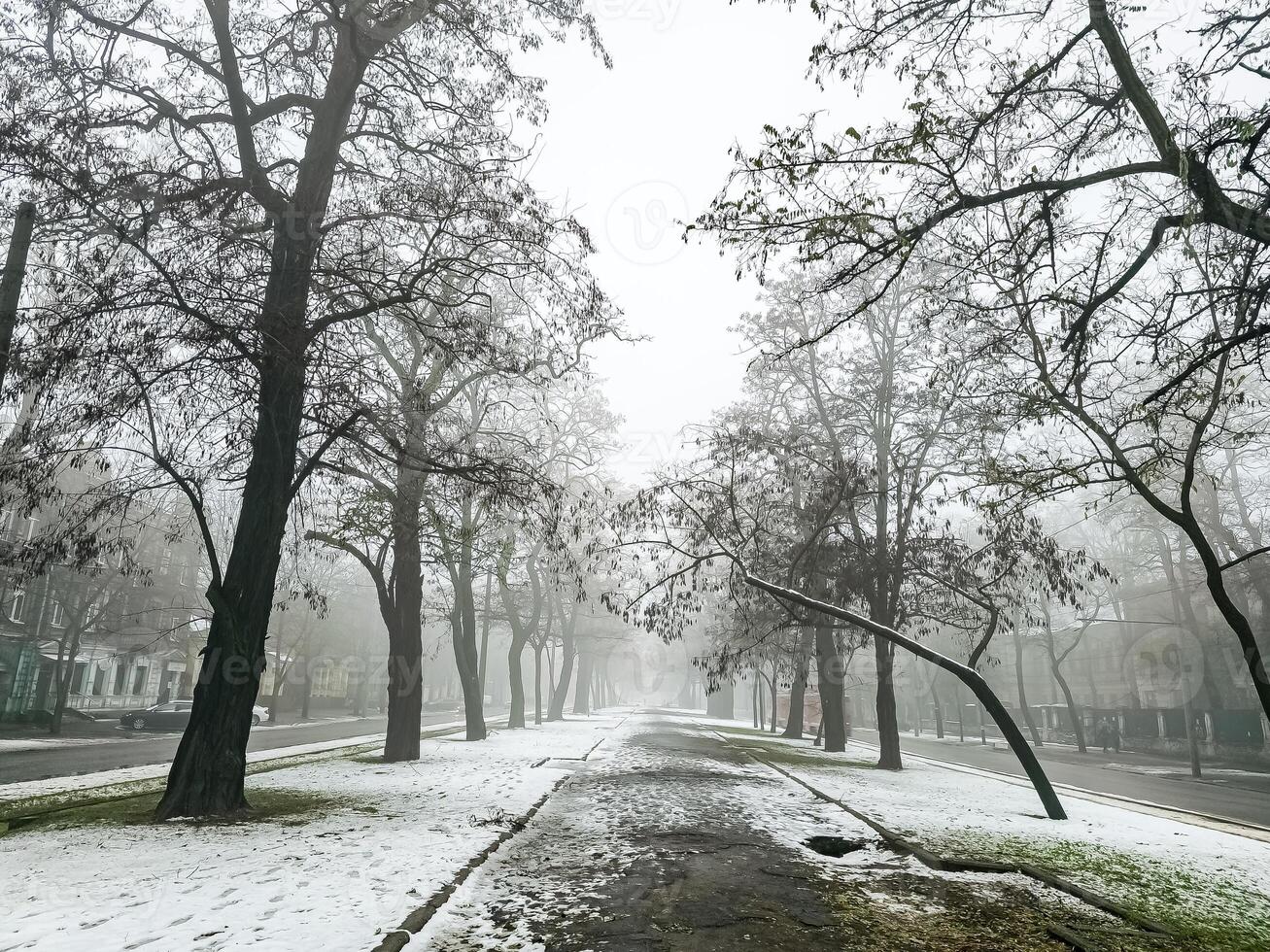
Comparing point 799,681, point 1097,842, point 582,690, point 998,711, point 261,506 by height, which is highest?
point 261,506

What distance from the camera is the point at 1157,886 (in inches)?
265

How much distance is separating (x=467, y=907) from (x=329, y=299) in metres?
7.29

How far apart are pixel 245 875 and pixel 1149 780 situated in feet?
84.3

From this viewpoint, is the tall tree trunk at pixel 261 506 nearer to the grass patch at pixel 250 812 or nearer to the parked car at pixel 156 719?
the grass patch at pixel 250 812

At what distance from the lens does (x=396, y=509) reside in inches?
534

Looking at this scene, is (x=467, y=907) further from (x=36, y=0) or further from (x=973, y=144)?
Answer: (x=36, y=0)

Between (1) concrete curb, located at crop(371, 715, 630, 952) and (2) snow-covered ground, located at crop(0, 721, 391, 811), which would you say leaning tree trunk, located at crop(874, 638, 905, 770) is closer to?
(1) concrete curb, located at crop(371, 715, 630, 952)

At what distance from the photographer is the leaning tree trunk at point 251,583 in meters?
8.57

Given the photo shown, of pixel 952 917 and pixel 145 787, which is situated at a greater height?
pixel 952 917

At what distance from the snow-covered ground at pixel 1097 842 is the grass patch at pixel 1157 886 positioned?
12 millimetres

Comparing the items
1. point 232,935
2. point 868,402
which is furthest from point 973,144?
point 868,402

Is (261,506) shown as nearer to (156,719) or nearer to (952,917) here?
(952,917)

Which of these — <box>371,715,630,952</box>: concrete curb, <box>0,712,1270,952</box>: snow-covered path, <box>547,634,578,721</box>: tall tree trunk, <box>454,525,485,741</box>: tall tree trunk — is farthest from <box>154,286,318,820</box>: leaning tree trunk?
<box>547,634,578,721</box>: tall tree trunk

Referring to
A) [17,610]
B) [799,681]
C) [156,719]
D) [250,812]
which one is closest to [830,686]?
[799,681]
